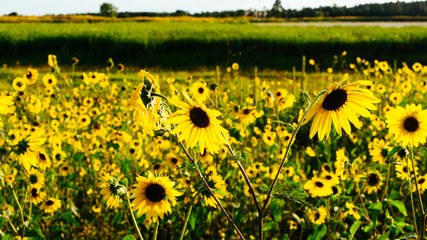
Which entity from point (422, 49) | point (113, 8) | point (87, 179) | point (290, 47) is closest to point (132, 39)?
point (290, 47)

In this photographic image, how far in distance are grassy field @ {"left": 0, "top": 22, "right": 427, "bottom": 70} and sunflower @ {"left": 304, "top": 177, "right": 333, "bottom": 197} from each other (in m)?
9.57

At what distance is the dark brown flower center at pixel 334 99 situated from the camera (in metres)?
1.15

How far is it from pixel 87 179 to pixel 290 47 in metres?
11.6

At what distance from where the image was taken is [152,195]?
4.35ft

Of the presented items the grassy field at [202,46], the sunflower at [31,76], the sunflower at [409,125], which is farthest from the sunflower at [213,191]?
the grassy field at [202,46]

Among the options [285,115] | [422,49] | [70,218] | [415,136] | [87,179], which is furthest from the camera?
[422,49]

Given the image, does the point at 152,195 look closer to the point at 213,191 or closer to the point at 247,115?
the point at 213,191

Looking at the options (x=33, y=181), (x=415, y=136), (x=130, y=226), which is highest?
(x=415, y=136)

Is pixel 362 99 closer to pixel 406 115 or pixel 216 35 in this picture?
pixel 406 115

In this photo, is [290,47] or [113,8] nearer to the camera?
[290,47]

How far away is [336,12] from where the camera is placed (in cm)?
6512

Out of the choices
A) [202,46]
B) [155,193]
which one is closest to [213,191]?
[155,193]

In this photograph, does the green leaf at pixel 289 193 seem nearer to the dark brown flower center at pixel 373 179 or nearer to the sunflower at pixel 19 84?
the dark brown flower center at pixel 373 179

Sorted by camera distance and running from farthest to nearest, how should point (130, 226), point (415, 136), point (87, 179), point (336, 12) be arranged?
point (336, 12), point (87, 179), point (130, 226), point (415, 136)
